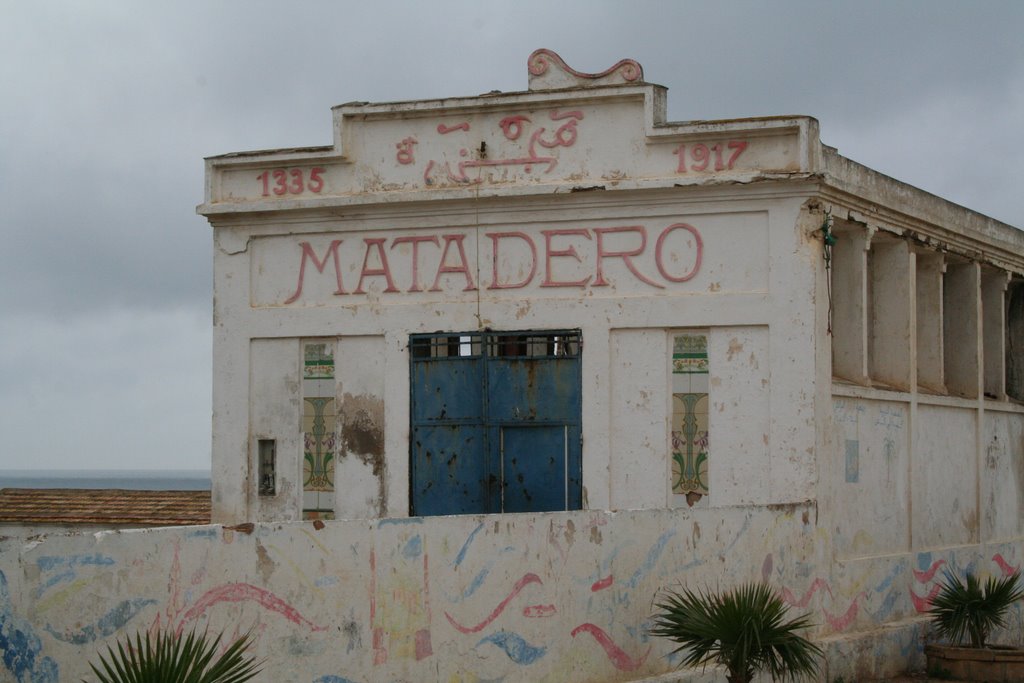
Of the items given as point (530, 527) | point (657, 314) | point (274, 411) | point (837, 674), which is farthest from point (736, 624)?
point (274, 411)

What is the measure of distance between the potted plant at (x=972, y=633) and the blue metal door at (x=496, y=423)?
4376 mm

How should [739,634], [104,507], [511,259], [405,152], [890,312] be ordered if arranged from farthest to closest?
[104,507] < [890,312] < [405,152] < [511,259] < [739,634]

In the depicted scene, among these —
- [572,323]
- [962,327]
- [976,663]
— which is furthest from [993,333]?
[572,323]

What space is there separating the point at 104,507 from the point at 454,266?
9727 millimetres

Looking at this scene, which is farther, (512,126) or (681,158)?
(512,126)

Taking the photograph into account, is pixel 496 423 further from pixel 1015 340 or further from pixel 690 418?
pixel 1015 340

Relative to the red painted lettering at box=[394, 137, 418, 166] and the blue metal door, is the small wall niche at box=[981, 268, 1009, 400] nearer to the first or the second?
the blue metal door

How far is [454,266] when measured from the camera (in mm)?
16438

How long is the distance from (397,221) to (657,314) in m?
3.16

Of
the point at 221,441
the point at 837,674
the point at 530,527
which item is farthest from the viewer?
the point at 221,441

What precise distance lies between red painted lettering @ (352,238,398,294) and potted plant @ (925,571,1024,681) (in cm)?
723

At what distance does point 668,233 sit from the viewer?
15.9m

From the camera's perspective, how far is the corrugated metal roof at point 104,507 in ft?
73.4

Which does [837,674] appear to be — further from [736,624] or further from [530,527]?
[530,527]
